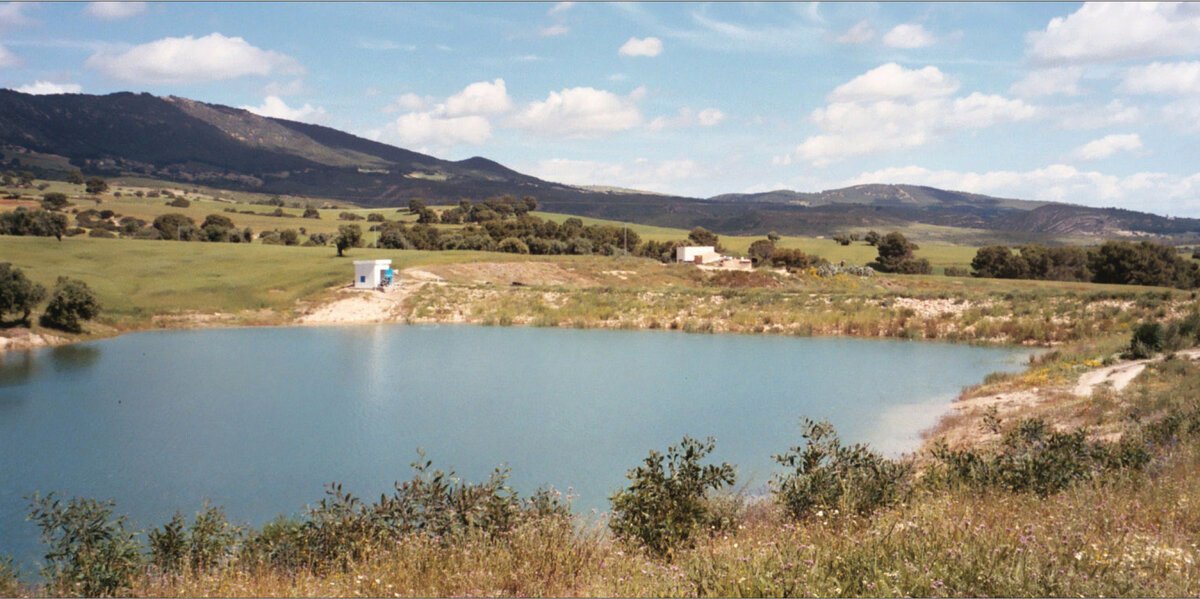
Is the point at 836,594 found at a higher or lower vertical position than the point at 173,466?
higher

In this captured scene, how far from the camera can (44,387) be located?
86.0 feet

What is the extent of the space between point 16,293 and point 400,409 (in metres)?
23.5

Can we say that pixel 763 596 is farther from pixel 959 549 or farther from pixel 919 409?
pixel 919 409

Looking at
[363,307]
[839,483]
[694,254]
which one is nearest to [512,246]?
[694,254]

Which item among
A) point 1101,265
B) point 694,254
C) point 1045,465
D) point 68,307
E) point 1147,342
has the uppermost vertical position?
point 1101,265

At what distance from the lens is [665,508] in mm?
9125

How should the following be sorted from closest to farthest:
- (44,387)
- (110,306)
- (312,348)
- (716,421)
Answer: (716,421), (44,387), (312,348), (110,306)

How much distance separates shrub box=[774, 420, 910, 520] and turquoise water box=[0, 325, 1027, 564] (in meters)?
4.27

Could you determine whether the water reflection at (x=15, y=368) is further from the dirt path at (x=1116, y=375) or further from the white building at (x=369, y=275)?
the dirt path at (x=1116, y=375)

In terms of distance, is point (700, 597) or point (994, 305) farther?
point (994, 305)

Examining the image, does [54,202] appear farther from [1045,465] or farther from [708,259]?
[1045,465]

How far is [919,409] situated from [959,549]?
1804cm

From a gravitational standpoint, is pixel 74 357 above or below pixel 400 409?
below

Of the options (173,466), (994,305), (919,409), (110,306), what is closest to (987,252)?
(994,305)
